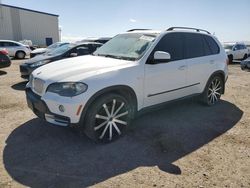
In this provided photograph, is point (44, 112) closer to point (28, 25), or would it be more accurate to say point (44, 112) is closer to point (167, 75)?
point (167, 75)

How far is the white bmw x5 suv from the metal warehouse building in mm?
36778

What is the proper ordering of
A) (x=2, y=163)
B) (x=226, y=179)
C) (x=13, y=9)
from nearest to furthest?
(x=226, y=179) → (x=2, y=163) → (x=13, y=9)

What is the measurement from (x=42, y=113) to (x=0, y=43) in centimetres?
1758

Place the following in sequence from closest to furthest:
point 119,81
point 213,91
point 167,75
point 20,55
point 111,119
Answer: point 119,81 → point 111,119 → point 167,75 → point 213,91 → point 20,55

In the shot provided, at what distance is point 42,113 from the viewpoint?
12.7 ft

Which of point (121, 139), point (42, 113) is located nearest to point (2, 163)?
point (42, 113)

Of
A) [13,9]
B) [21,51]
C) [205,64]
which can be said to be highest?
[13,9]

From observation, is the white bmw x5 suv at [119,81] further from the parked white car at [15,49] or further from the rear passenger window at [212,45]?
the parked white car at [15,49]

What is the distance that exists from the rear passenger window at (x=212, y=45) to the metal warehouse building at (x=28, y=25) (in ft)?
120

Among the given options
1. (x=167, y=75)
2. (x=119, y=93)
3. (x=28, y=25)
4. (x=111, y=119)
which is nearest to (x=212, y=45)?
(x=167, y=75)

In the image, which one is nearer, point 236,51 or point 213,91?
point 213,91

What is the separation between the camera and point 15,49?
771 inches

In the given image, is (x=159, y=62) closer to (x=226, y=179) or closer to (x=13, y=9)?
(x=226, y=179)

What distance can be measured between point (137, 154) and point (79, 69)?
63.8 inches
